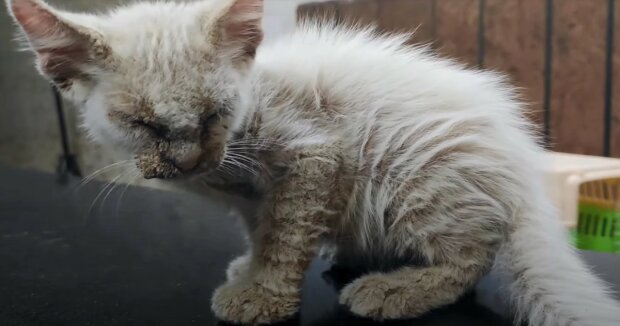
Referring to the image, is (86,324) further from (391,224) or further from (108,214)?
(108,214)

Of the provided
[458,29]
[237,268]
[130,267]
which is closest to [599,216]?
[458,29]

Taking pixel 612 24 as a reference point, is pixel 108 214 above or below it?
below

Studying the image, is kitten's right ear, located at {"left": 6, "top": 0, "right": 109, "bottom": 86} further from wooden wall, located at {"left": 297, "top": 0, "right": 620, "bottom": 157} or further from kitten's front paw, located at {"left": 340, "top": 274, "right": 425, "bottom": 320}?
wooden wall, located at {"left": 297, "top": 0, "right": 620, "bottom": 157}

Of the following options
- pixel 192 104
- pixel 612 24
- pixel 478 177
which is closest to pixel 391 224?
pixel 478 177

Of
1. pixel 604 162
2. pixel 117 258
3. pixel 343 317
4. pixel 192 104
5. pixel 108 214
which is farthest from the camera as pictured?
pixel 604 162

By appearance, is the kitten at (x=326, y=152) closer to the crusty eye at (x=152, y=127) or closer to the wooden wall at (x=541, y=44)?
the crusty eye at (x=152, y=127)

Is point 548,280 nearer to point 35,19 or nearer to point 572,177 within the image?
point 35,19
